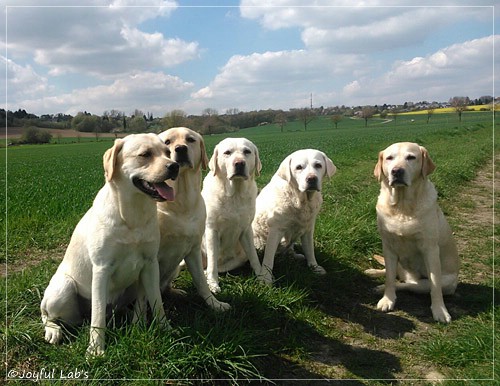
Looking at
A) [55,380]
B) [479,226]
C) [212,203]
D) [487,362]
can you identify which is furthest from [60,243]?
[479,226]

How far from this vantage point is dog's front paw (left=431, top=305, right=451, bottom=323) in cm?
400

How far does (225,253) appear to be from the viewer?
4797 millimetres

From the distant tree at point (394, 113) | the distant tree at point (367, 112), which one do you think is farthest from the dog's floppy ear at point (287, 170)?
the distant tree at point (394, 113)

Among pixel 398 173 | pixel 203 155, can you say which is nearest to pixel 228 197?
pixel 203 155

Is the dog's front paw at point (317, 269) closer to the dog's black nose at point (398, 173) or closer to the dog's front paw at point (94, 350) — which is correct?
the dog's black nose at point (398, 173)

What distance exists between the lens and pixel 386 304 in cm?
432

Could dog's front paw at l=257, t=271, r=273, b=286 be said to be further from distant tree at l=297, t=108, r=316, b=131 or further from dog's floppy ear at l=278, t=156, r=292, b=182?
distant tree at l=297, t=108, r=316, b=131

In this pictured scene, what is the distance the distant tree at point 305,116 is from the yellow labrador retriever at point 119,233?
54799mm

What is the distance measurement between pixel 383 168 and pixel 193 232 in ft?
7.07

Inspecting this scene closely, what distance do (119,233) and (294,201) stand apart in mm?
2310

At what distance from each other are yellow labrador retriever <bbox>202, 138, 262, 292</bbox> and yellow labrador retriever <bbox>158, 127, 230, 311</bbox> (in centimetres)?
45

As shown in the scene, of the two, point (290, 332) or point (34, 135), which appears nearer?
point (290, 332)

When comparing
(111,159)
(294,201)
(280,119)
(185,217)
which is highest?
(280,119)

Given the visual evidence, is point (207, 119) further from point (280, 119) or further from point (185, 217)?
point (280, 119)
